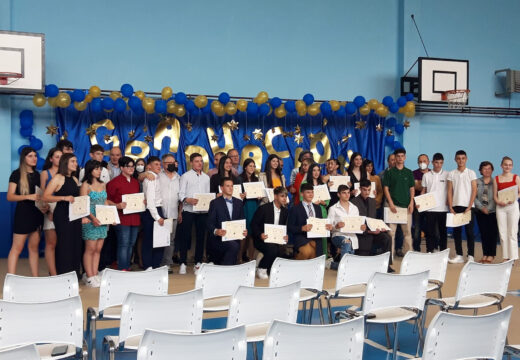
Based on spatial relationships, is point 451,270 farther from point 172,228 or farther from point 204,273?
point 204,273

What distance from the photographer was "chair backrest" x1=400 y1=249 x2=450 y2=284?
17.4 feet

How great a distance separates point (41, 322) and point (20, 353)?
96 centimetres

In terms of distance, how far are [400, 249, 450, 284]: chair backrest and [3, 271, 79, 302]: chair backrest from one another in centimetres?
284

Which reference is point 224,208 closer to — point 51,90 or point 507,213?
point 51,90

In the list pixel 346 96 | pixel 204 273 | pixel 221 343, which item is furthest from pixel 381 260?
pixel 346 96

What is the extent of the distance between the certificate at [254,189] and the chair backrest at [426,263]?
329cm

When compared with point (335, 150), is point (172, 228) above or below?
below

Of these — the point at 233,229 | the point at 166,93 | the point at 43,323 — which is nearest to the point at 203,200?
the point at 233,229

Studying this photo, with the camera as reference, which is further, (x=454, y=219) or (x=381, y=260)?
(x=454, y=219)

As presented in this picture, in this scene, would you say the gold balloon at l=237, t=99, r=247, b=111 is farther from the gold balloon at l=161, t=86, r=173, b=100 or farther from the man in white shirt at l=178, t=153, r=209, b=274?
the man in white shirt at l=178, t=153, r=209, b=274

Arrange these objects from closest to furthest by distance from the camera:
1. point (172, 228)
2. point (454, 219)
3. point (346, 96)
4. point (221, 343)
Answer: point (221, 343) → point (172, 228) → point (454, 219) → point (346, 96)

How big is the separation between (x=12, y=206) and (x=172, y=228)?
10.2 feet

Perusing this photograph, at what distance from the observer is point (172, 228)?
8.23 metres

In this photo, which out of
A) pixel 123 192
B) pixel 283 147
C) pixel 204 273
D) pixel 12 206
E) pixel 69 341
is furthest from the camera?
pixel 283 147
